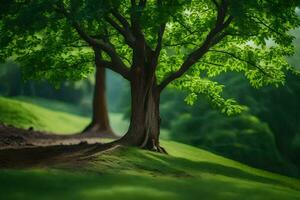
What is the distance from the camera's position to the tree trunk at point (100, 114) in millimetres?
33312

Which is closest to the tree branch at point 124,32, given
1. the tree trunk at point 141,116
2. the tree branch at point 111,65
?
the tree branch at point 111,65

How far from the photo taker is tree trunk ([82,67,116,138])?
33.3 metres

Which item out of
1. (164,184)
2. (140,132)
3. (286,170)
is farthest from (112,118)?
(164,184)

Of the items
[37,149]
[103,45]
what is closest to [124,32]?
[103,45]

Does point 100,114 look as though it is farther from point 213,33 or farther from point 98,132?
point 213,33

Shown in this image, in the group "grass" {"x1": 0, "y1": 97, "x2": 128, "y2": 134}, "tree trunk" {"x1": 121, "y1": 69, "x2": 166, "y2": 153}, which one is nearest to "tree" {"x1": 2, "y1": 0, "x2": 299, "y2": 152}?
"tree trunk" {"x1": 121, "y1": 69, "x2": 166, "y2": 153}

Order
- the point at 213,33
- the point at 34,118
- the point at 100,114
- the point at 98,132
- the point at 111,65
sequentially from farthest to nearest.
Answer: the point at 34,118 < the point at 100,114 < the point at 98,132 < the point at 111,65 < the point at 213,33

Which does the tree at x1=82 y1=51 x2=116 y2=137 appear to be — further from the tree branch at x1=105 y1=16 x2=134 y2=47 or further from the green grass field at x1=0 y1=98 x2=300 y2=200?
the green grass field at x1=0 y1=98 x2=300 y2=200

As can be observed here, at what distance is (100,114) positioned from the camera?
111 ft

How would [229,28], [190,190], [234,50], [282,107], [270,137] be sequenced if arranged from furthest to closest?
[282,107], [270,137], [234,50], [229,28], [190,190]

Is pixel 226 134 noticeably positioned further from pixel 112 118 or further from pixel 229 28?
pixel 112 118

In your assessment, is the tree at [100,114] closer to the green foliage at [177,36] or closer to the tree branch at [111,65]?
the green foliage at [177,36]

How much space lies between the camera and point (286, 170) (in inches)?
1302

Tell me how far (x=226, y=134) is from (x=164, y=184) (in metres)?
22.1
